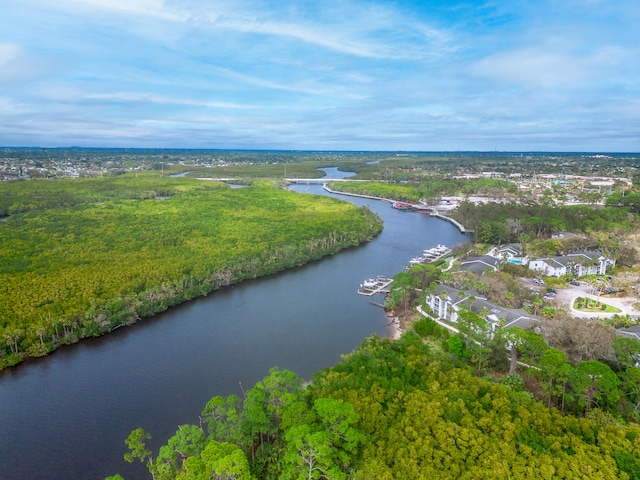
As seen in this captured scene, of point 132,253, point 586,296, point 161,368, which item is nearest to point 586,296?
point 586,296

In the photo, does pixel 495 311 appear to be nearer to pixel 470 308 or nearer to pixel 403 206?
pixel 470 308

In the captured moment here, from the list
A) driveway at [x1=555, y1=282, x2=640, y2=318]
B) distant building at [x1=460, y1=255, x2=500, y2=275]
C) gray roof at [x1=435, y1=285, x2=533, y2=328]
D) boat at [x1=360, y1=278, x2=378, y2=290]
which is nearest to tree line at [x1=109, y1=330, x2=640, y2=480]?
gray roof at [x1=435, y1=285, x2=533, y2=328]

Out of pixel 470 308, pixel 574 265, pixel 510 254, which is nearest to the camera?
pixel 470 308

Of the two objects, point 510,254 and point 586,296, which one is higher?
point 510,254

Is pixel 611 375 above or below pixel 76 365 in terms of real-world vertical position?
above

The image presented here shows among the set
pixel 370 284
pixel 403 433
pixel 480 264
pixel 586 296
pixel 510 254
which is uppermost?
pixel 403 433

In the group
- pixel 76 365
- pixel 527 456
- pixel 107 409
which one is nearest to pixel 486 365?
pixel 527 456

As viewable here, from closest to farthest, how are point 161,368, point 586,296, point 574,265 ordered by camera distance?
point 161,368 < point 586,296 < point 574,265

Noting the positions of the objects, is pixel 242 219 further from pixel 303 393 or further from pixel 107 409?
pixel 303 393
